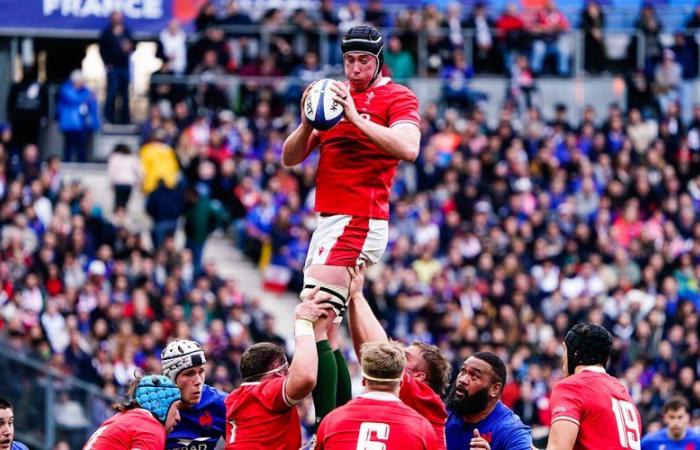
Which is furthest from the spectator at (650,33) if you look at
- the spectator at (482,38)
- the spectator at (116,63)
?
the spectator at (116,63)

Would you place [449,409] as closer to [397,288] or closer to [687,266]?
[397,288]

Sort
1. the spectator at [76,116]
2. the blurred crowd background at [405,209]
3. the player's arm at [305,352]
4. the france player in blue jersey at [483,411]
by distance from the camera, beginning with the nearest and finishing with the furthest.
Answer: the player's arm at [305,352], the france player in blue jersey at [483,411], the blurred crowd background at [405,209], the spectator at [76,116]

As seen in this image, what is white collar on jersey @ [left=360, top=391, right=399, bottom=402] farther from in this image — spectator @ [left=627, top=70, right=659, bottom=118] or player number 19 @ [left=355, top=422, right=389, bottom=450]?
spectator @ [left=627, top=70, right=659, bottom=118]

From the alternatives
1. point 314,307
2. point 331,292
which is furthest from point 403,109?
point 314,307

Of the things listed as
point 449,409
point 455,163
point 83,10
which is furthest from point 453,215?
point 449,409

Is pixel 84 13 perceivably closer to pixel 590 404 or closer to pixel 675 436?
pixel 675 436

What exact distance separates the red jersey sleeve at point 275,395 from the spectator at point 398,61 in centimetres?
1889

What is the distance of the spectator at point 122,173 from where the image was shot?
24688 mm

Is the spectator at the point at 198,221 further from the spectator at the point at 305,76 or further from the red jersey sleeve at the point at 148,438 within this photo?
the red jersey sleeve at the point at 148,438

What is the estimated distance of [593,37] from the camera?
99.7ft

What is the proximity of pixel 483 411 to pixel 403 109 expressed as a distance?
1.86 m

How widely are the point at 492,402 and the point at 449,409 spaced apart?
0.36m

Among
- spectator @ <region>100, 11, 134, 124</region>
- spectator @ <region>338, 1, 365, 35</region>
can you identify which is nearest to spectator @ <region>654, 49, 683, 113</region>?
spectator @ <region>338, 1, 365, 35</region>

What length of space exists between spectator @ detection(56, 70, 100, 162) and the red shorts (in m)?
16.1
